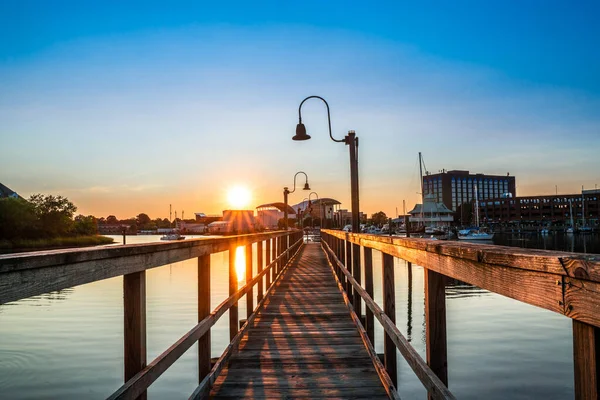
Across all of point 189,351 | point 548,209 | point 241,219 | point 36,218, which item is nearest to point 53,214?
point 36,218

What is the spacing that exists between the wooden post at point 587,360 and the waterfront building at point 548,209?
147 m

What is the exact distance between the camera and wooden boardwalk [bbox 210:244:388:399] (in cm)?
416

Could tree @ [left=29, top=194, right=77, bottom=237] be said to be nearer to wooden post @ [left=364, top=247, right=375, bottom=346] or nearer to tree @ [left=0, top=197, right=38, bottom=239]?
tree @ [left=0, top=197, right=38, bottom=239]

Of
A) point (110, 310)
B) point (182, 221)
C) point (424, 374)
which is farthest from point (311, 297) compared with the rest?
point (182, 221)

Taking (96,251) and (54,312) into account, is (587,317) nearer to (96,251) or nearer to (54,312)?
(96,251)

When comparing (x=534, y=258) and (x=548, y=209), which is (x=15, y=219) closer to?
(x=534, y=258)

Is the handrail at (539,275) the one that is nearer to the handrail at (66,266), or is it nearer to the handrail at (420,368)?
the handrail at (420,368)

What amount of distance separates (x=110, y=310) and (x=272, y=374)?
16.1 meters

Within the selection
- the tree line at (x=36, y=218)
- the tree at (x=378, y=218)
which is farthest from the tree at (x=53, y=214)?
the tree at (x=378, y=218)

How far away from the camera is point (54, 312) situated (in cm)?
1792

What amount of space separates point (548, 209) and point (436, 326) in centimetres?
15383

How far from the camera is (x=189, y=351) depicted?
40.0 feet

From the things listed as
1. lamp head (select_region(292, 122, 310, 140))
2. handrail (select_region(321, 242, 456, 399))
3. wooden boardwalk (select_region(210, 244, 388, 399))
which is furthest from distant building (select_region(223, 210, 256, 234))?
handrail (select_region(321, 242, 456, 399))

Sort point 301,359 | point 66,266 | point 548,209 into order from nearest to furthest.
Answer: point 66,266 < point 301,359 < point 548,209
